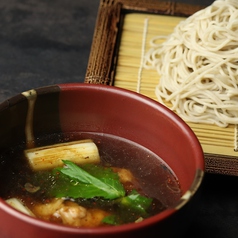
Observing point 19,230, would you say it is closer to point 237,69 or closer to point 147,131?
point 147,131

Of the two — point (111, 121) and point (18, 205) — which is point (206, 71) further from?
point (18, 205)

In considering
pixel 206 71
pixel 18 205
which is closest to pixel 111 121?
pixel 18 205

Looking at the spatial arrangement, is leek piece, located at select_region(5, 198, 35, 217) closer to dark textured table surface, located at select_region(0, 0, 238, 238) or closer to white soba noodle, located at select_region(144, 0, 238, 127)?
dark textured table surface, located at select_region(0, 0, 238, 238)

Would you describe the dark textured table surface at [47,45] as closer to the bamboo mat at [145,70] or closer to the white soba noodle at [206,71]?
the bamboo mat at [145,70]

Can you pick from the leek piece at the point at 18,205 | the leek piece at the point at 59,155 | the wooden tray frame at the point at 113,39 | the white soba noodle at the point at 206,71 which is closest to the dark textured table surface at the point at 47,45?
the wooden tray frame at the point at 113,39

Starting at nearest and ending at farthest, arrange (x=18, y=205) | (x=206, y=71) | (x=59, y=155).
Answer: (x=18, y=205) < (x=59, y=155) < (x=206, y=71)

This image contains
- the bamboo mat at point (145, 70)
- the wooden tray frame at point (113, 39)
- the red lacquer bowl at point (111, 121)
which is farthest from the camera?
the bamboo mat at point (145, 70)

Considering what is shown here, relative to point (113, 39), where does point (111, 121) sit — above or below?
below

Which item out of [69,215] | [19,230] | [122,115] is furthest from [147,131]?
[19,230]
